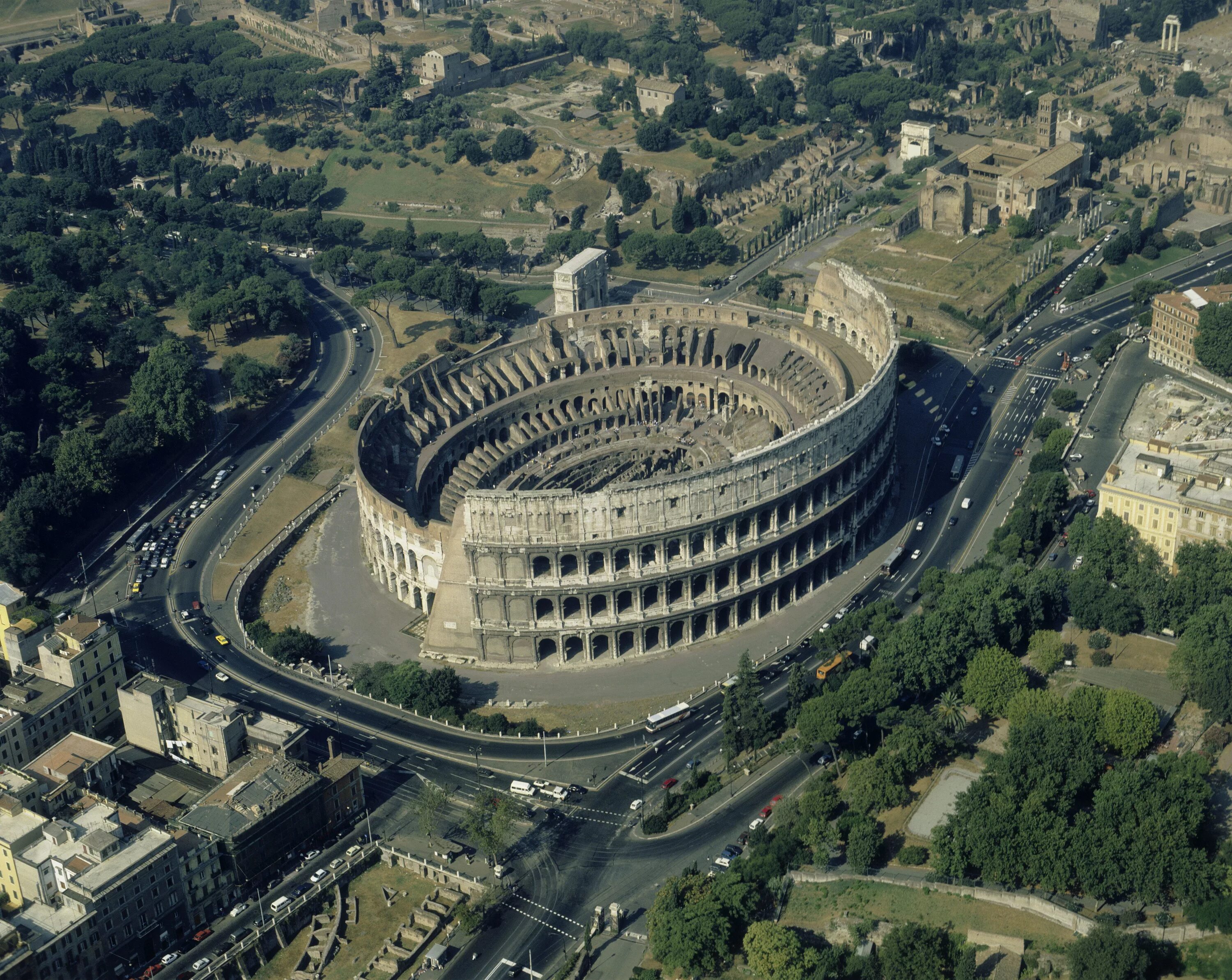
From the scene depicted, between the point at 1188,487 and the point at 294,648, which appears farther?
the point at 294,648

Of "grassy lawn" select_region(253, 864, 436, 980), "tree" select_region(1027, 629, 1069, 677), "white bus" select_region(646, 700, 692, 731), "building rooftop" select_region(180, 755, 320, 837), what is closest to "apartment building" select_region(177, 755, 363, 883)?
"building rooftop" select_region(180, 755, 320, 837)

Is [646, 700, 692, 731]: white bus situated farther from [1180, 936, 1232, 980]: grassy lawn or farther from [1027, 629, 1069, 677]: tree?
[1180, 936, 1232, 980]: grassy lawn

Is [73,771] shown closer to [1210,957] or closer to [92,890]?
[92,890]

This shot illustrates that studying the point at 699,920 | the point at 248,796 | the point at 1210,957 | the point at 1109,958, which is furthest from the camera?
the point at 248,796

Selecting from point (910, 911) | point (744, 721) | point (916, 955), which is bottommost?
point (910, 911)

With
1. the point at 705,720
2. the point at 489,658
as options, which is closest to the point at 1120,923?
the point at 705,720

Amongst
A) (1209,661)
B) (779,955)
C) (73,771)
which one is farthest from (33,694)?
(1209,661)

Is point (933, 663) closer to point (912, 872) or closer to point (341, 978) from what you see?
point (912, 872)
